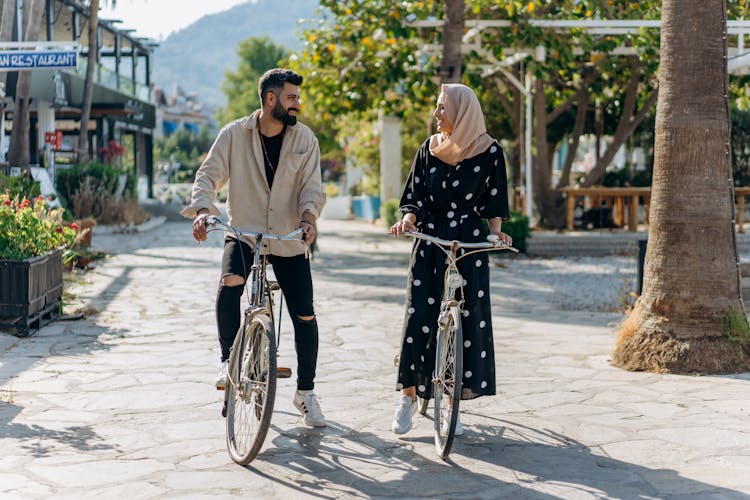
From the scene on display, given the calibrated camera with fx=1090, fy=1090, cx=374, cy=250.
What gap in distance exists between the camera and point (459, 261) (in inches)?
217

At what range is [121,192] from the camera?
82.4ft

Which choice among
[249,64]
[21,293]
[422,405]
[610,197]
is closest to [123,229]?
[610,197]

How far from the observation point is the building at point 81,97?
3102cm

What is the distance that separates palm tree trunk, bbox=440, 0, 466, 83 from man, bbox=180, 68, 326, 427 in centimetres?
1030

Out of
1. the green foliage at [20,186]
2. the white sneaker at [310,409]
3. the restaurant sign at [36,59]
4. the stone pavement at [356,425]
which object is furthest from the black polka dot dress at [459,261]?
the green foliage at [20,186]

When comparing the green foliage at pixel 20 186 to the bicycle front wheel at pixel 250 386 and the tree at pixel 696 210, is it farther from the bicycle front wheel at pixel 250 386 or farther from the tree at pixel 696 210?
the bicycle front wheel at pixel 250 386

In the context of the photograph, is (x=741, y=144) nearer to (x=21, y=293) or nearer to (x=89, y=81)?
(x=89, y=81)

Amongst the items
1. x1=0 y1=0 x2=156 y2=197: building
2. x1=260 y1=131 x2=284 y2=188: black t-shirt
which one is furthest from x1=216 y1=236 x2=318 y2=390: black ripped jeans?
x1=0 y1=0 x2=156 y2=197: building

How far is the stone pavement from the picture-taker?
15.4ft

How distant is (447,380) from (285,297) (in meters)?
0.96

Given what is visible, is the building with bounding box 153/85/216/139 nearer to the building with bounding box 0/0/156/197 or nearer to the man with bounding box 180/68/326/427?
the building with bounding box 0/0/156/197

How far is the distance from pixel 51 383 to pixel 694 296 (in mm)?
4233

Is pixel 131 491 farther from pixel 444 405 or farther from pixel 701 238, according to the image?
pixel 701 238

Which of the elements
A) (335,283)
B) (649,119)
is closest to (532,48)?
(335,283)
